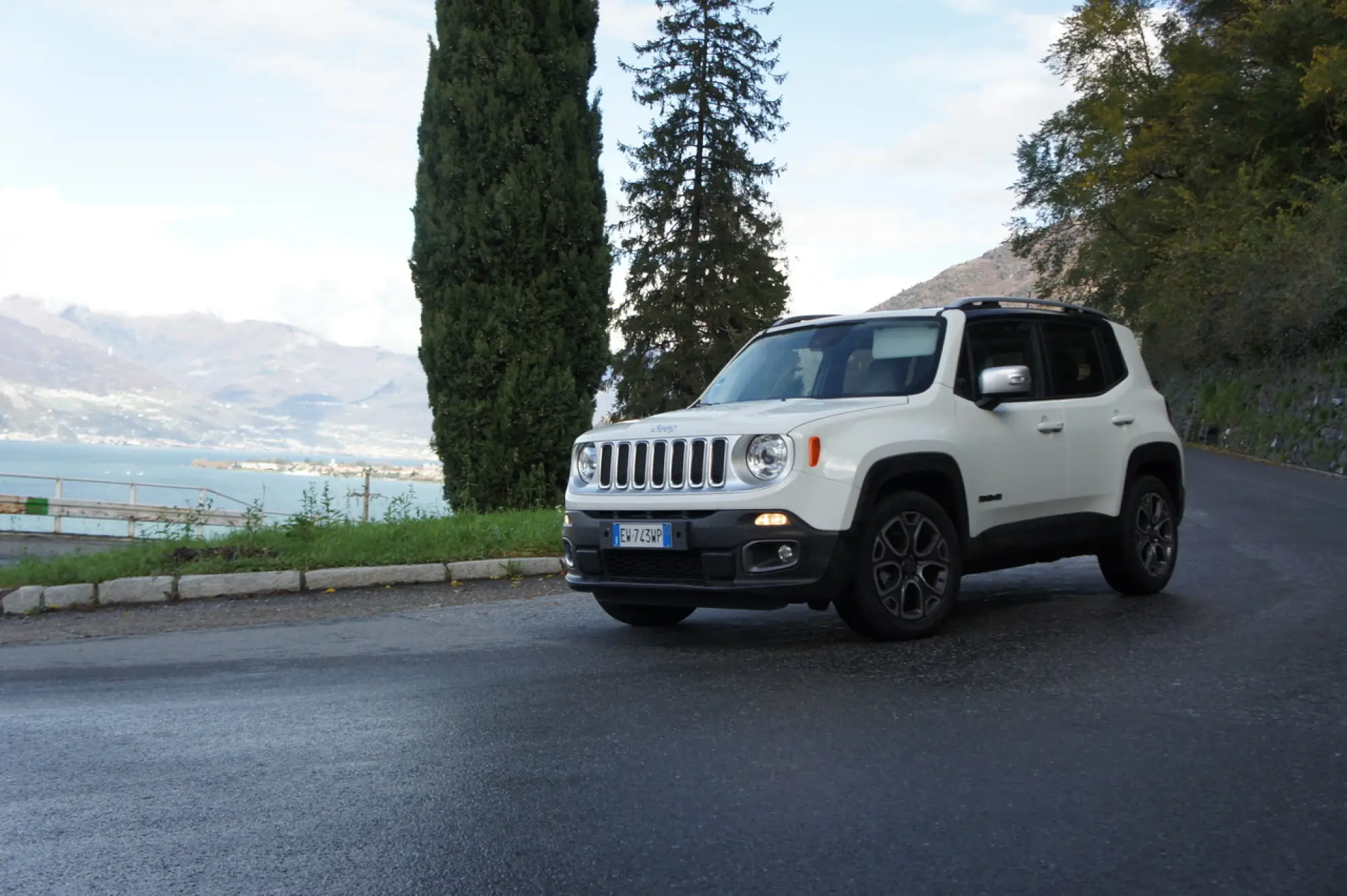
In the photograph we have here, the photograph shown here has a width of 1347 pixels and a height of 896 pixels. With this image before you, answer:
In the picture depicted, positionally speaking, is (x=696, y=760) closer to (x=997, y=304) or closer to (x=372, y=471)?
(x=997, y=304)

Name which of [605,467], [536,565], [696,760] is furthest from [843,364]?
[536,565]

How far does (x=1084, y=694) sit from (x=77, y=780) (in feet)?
14.0

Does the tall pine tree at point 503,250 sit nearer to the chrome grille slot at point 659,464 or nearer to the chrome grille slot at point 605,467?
the chrome grille slot at point 605,467

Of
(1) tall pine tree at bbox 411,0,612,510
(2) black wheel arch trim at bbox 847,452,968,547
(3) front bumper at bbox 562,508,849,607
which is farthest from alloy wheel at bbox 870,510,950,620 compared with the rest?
(1) tall pine tree at bbox 411,0,612,510

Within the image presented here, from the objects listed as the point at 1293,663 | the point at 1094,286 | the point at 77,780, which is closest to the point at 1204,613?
the point at 1293,663

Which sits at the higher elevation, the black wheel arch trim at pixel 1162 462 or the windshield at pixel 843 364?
the windshield at pixel 843 364

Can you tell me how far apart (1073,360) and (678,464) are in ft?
10.8

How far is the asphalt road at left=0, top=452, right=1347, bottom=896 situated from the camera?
359 cm

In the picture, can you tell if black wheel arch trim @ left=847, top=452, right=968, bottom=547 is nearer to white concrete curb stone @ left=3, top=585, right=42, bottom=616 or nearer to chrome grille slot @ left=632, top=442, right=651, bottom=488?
chrome grille slot @ left=632, top=442, right=651, bottom=488

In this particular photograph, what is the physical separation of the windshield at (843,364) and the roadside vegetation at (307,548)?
3.80 meters

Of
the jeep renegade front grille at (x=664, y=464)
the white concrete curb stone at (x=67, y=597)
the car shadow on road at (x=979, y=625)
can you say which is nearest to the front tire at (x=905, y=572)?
the car shadow on road at (x=979, y=625)

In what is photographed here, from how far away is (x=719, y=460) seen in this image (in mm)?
7062

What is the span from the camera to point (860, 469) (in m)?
6.96

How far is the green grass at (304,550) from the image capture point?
10742 millimetres
